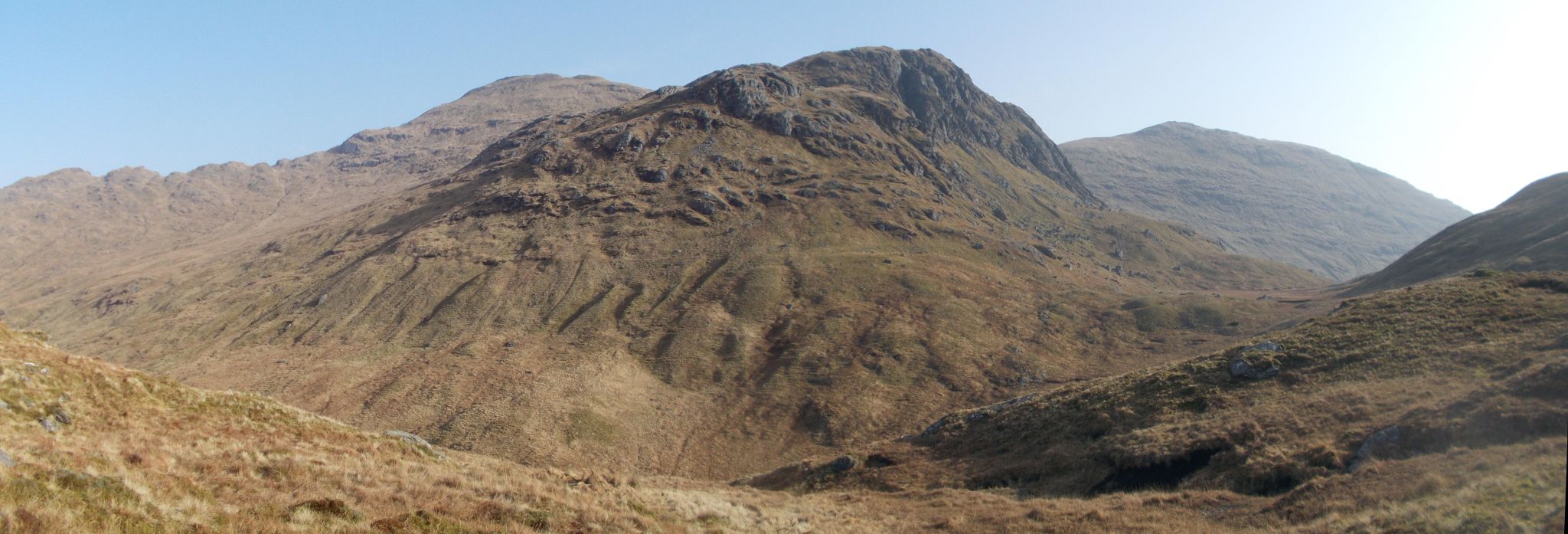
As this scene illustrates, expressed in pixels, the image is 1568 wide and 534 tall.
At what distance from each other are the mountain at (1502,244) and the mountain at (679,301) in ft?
59.8

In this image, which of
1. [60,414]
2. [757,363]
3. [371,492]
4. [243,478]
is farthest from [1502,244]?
[60,414]

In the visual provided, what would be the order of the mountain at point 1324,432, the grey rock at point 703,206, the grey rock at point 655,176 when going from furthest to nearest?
the grey rock at point 655,176
the grey rock at point 703,206
the mountain at point 1324,432

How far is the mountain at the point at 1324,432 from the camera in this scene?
737 inches

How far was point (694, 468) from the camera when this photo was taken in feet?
194

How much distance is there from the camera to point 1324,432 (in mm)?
26391

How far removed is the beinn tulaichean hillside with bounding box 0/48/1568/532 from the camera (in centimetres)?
2019

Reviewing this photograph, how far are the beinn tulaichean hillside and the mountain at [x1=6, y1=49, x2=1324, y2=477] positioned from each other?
24.9 inches

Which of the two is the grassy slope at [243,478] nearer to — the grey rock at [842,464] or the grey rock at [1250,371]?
the grey rock at [842,464]

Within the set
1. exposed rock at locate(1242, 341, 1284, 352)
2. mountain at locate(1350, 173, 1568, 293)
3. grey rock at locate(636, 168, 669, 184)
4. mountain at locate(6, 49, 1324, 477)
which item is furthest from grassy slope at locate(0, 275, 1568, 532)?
grey rock at locate(636, 168, 669, 184)

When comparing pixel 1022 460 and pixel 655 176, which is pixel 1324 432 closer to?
pixel 1022 460

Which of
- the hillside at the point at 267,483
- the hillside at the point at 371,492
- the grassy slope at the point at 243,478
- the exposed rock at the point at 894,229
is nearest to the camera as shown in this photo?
the grassy slope at the point at 243,478

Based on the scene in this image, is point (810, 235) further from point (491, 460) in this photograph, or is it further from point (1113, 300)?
point (491, 460)

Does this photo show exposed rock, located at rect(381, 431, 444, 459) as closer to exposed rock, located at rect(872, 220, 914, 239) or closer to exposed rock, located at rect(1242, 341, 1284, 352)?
exposed rock, located at rect(1242, 341, 1284, 352)

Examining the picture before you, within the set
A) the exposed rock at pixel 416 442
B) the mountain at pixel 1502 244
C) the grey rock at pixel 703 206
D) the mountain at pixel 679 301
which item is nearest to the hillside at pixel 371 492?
the exposed rock at pixel 416 442
